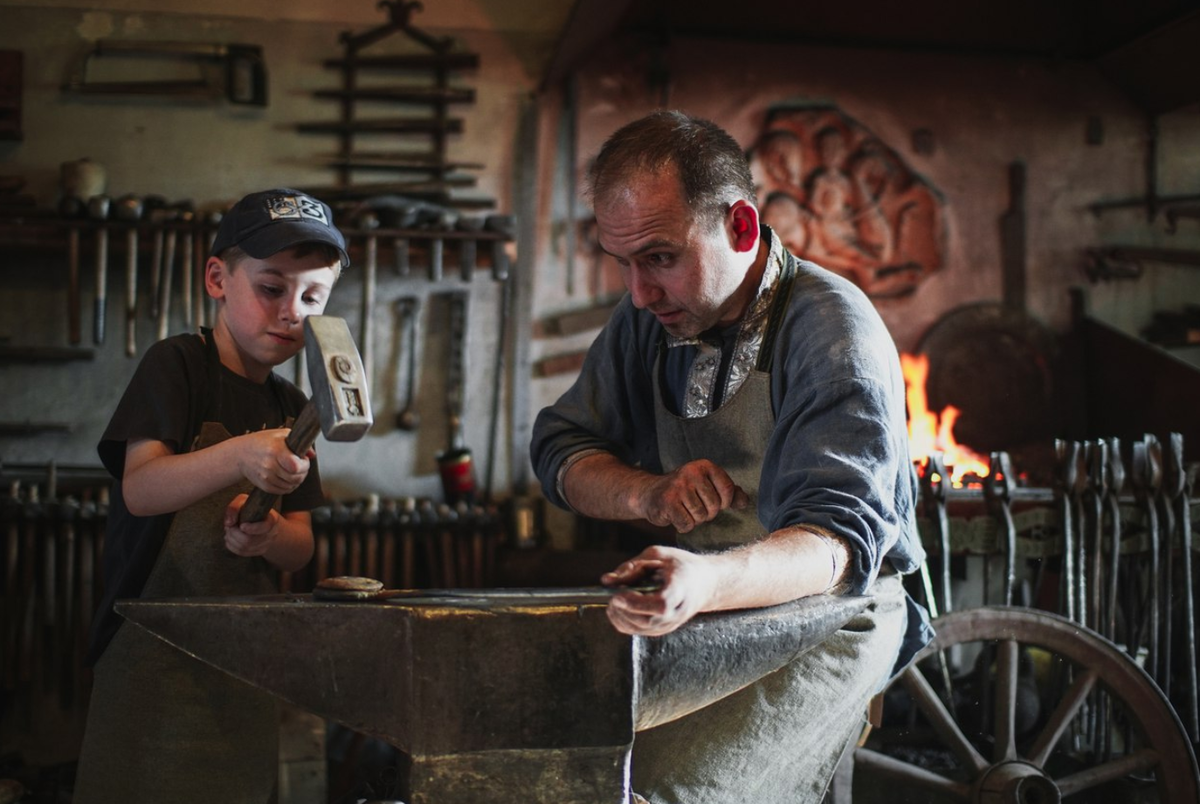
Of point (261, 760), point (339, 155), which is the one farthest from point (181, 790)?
point (339, 155)

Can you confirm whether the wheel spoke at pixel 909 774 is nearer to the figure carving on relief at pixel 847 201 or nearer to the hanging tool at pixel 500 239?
the hanging tool at pixel 500 239

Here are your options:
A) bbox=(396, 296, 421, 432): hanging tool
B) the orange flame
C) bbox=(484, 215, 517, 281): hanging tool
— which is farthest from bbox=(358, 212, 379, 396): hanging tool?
the orange flame

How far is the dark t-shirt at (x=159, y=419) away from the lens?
208 cm

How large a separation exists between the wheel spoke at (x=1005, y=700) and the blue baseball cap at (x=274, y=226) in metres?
2.01

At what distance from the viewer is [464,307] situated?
541cm

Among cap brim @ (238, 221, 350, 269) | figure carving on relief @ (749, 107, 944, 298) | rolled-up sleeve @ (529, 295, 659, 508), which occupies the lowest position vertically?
rolled-up sleeve @ (529, 295, 659, 508)

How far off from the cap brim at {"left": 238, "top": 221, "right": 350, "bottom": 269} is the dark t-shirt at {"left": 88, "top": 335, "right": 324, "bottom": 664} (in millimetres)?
237

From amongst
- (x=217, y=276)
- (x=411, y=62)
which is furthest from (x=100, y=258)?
(x=217, y=276)

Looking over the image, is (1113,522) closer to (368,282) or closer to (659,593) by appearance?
(659,593)

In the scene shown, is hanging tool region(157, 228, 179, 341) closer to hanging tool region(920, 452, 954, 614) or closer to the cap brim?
the cap brim

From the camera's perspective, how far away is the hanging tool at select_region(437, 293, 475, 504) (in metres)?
5.21

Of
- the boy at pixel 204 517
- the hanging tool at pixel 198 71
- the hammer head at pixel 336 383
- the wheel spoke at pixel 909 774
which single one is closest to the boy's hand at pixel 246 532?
the boy at pixel 204 517

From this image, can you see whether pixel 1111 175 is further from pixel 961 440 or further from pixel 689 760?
pixel 689 760

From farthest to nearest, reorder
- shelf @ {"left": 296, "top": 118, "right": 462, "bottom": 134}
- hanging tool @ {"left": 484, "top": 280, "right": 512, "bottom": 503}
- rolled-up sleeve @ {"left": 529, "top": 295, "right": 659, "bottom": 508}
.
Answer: hanging tool @ {"left": 484, "top": 280, "right": 512, "bottom": 503}, shelf @ {"left": 296, "top": 118, "right": 462, "bottom": 134}, rolled-up sleeve @ {"left": 529, "top": 295, "right": 659, "bottom": 508}
